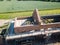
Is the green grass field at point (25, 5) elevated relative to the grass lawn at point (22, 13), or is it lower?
elevated

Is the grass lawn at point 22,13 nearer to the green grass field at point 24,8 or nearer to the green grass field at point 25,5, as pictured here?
the green grass field at point 24,8

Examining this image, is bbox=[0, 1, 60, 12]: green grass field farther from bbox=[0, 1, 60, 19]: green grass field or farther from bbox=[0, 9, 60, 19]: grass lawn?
bbox=[0, 9, 60, 19]: grass lawn

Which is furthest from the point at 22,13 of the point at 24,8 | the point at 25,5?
the point at 25,5

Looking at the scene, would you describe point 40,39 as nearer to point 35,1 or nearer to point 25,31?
point 25,31

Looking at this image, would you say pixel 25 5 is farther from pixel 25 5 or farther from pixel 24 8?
pixel 24 8

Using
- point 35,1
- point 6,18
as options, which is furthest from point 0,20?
point 35,1

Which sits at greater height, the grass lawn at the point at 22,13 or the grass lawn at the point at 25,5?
the grass lawn at the point at 25,5

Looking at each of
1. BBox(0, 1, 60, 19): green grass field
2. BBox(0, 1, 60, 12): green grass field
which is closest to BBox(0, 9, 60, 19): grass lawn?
BBox(0, 1, 60, 19): green grass field

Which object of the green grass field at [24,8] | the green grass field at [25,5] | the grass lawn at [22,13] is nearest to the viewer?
the grass lawn at [22,13]

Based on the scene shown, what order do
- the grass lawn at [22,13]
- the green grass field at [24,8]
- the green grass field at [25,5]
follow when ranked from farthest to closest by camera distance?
the green grass field at [25,5] < the green grass field at [24,8] < the grass lawn at [22,13]

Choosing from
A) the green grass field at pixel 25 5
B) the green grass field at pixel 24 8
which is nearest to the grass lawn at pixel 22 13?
the green grass field at pixel 24 8

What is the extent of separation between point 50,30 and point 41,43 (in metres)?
1.24

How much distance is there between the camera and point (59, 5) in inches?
1128

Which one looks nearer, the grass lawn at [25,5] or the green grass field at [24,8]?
the green grass field at [24,8]
